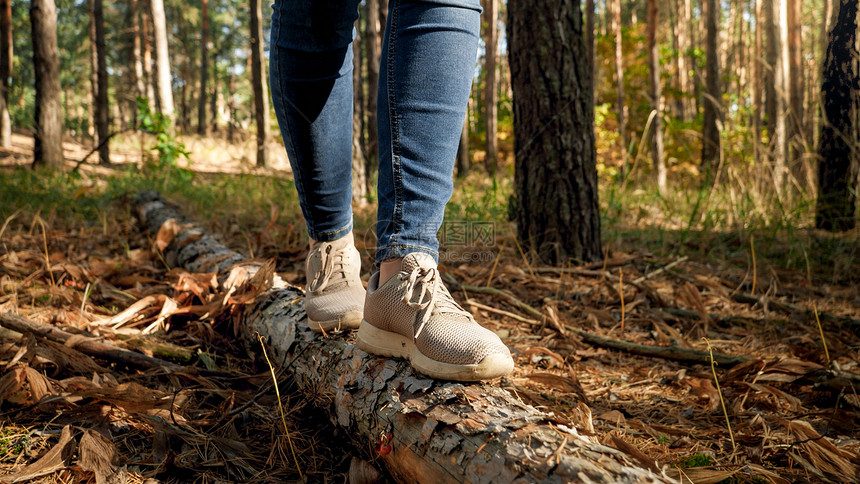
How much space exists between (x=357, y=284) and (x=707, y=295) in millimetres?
1739

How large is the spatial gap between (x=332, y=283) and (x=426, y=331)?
16.5 inches

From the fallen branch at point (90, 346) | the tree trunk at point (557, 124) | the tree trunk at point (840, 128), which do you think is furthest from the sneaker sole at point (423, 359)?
the tree trunk at point (840, 128)

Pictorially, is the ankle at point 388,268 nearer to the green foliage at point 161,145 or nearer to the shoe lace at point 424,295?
the shoe lace at point 424,295

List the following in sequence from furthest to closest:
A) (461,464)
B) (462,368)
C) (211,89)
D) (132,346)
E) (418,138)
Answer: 1. (211,89)
2. (132,346)
3. (418,138)
4. (462,368)
5. (461,464)

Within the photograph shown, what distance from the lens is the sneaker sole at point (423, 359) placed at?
100cm

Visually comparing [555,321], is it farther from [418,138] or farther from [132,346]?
[132,346]

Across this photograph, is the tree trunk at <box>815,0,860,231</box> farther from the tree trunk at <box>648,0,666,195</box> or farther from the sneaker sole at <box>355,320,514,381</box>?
the tree trunk at <box>648,0,666,195</box>

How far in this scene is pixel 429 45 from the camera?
1060 millimetres

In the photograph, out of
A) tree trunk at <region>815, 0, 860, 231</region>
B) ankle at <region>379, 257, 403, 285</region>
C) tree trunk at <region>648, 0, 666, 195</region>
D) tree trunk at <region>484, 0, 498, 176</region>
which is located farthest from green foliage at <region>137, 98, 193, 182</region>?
tree trunk at <region>484, 0, 498, 176</region>

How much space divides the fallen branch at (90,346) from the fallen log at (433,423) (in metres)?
0.33

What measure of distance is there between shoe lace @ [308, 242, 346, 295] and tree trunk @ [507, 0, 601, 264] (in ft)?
5.18

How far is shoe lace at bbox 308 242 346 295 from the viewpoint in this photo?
1380mm

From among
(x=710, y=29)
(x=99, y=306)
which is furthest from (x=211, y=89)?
(x=99, y=306)

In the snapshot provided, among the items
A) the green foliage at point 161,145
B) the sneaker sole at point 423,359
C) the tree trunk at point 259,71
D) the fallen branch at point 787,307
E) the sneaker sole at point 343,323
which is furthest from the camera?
the tree trunk at point 259,71
